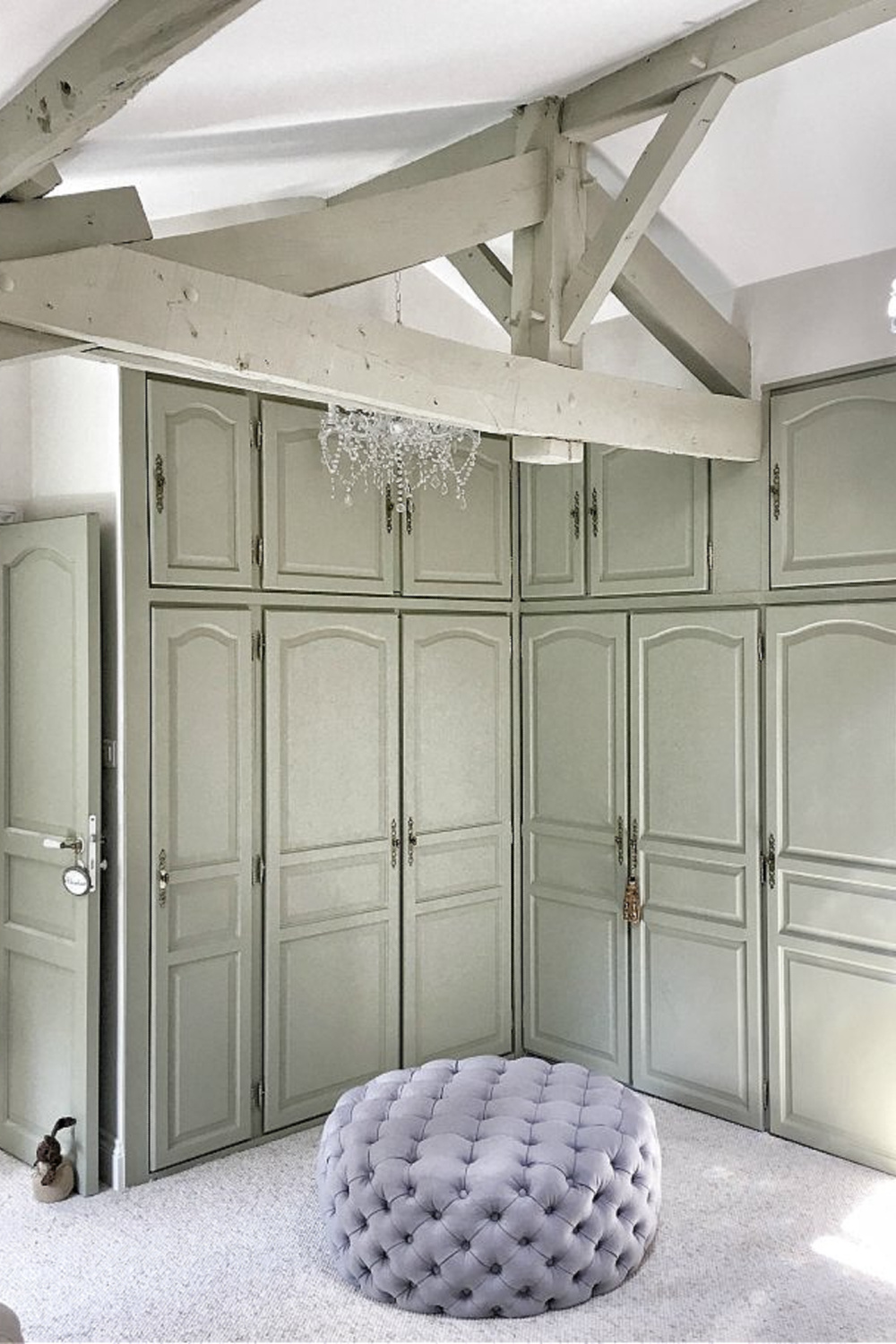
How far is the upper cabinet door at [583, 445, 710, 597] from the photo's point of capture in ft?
13.3

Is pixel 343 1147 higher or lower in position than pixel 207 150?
lower

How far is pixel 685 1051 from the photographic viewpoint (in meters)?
4.12

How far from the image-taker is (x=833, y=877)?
3.71 m

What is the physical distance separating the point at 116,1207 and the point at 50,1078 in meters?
0.46

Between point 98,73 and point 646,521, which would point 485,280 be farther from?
point 98,73

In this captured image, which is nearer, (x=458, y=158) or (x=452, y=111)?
(x=452, y=111)

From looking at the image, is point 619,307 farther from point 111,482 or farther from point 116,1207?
point 116,1207

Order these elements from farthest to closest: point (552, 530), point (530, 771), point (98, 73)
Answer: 1. point (530, 771)
2. point (552, 530)
3. point (98, 73)

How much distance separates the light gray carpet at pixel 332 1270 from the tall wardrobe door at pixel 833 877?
20 centimetres

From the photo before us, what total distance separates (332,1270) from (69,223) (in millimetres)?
2532


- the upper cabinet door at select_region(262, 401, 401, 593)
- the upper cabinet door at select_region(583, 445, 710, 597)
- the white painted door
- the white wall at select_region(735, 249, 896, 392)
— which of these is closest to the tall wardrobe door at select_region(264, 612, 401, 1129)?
the upper cabinet door at select_region(262, 401, 401, 593)

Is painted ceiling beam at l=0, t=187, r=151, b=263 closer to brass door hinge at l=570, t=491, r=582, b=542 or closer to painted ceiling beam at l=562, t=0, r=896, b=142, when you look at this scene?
painted ceiling beam at l=562, t=0, r=896, b=142

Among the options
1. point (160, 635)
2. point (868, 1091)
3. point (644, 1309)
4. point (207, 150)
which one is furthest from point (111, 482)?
point (868, 1091)

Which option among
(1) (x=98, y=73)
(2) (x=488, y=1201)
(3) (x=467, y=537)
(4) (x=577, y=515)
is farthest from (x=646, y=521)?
(1) (x=98, y=73)
